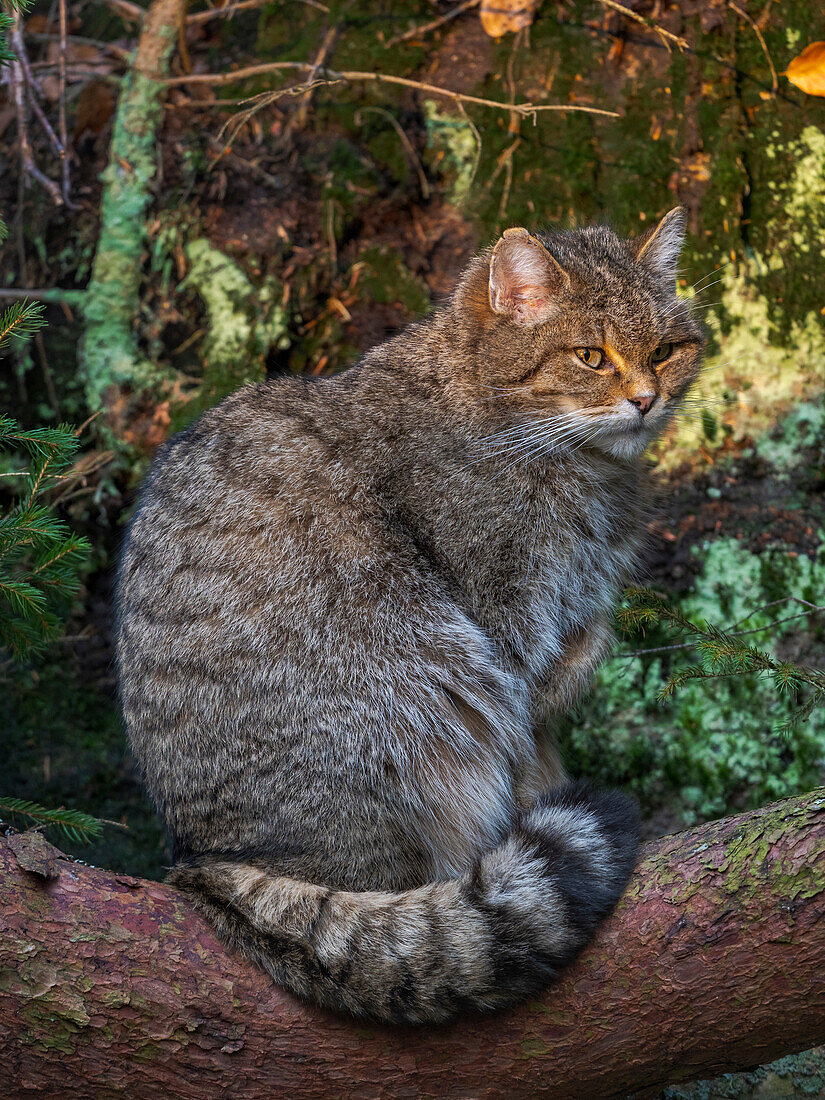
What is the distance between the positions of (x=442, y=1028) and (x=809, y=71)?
379cm

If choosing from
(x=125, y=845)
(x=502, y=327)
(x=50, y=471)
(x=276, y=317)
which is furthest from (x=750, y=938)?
(x=276, y=317)

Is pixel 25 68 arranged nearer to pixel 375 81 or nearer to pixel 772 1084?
pixel 375 81

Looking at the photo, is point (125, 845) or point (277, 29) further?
point (277, 29)

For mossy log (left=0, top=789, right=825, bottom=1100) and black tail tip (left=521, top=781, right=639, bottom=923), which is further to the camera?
black tail tip (left=521, top=781, right=639, bottom=923)

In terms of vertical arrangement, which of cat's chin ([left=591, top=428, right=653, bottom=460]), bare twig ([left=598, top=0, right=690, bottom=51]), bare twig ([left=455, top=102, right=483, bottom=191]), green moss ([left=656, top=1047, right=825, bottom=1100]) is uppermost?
bare twig ([left=598, top=0, right=690, bottom=51])

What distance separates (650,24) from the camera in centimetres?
400

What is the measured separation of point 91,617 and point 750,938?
3.25 m

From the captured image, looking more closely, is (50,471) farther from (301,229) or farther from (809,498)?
(809,498)

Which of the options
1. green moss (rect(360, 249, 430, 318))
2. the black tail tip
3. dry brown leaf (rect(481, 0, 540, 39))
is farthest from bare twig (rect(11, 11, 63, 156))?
the black tail tip

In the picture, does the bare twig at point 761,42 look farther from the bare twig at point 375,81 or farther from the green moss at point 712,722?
the green moss at point 712,722

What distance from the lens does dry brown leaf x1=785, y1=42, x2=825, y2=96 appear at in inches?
153

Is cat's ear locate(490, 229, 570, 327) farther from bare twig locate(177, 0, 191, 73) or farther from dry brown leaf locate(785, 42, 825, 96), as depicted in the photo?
bare twig locate(177, 0, 191, 73)

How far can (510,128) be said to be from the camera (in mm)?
4500

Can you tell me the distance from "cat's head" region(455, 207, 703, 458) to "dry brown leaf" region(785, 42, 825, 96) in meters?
1.03
